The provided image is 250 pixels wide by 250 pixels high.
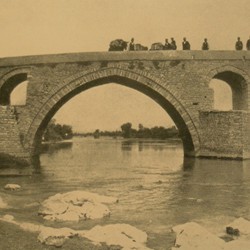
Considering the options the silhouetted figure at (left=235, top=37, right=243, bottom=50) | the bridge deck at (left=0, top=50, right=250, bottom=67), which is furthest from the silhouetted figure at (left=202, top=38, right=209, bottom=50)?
the bridge deck at (left=0, top=50, right=250, bottom=67)

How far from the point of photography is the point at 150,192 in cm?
978

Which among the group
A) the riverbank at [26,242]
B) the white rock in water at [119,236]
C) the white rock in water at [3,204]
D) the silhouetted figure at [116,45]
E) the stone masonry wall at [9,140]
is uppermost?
the silhouetted figure at [116,45]

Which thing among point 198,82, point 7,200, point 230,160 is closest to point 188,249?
point 7,200

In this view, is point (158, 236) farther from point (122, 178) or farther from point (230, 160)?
point (230, 160)

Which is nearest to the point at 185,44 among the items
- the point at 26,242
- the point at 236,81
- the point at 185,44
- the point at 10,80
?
the point at 185,44

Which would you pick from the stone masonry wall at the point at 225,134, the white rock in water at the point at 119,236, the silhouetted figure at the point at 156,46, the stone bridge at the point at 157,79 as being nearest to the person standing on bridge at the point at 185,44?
the silhouetted figure at the point at 156,46

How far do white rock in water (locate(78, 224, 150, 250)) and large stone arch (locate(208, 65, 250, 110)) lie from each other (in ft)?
42.8

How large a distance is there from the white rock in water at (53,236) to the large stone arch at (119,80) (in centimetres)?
1292

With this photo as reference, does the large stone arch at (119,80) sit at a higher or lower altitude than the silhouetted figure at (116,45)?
lower

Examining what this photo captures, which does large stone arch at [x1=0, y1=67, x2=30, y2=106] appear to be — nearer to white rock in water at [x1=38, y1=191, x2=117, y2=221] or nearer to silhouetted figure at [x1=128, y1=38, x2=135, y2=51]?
silhouetted figure at [x1=128, y1=38, x2=135, y2=51]

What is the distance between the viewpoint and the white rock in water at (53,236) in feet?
18.0

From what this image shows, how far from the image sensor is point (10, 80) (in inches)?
789

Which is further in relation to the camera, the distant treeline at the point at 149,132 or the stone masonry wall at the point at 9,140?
the distant treeline at the point at 149,132

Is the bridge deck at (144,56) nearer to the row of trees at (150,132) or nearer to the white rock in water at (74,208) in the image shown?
the white rock in water at (74,208)
